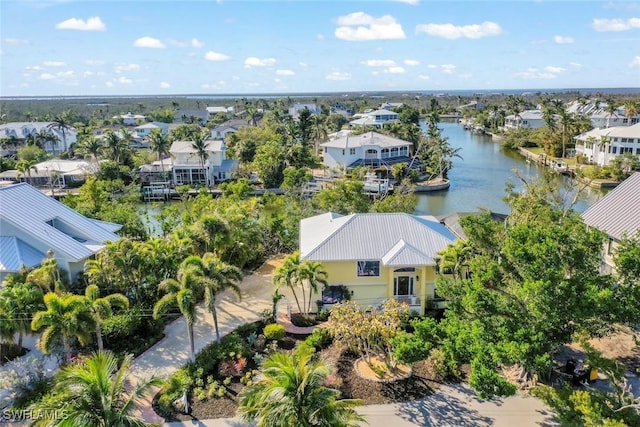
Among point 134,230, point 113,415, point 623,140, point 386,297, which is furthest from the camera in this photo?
point 623,140

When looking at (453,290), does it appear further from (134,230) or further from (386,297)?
(134,230)

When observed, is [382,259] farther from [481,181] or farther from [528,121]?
[528,121]

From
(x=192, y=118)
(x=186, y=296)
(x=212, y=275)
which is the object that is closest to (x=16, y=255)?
(x=212, y=275)

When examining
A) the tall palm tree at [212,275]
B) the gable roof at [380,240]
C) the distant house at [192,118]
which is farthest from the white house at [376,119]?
the tall palm tree at [212,275]

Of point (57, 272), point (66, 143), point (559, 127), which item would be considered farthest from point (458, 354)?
point (66, 143)

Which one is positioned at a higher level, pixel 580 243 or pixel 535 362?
pixel 580 243

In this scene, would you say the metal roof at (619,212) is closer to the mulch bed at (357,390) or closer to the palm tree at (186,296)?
the mulch bed at (357,390)

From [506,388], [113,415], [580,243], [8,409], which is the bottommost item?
[8,409]

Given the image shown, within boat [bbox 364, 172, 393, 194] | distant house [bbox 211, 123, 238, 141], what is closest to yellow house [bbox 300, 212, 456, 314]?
boat [bbox 364, 172, 393, 194]
